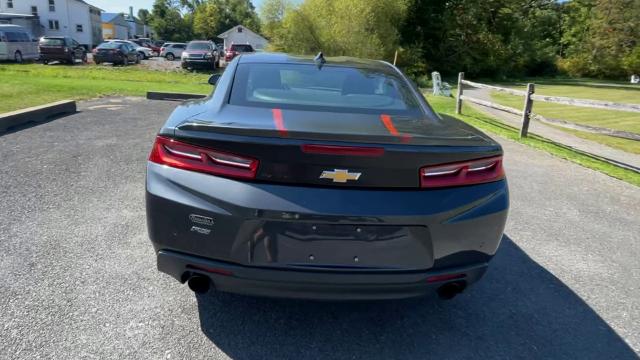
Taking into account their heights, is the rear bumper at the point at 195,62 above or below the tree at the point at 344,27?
below

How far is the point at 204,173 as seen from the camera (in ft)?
7.14

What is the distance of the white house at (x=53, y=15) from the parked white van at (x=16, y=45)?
2606 cm

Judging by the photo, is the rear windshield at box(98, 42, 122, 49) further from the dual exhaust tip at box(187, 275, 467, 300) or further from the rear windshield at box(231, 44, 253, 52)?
the dual exhaust tip at box(187, 275, 467, 300)

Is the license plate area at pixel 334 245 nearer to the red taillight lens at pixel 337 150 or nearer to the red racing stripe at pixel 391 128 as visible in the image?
the red taillight lens at pixel 337 150

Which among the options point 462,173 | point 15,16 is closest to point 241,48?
point 462,173

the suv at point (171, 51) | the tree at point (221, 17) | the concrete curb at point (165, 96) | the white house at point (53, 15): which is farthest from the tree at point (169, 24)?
the concrete curb at point (165, 96)

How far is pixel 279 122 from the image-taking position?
236cm

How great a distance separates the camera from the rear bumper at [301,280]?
7.14ft

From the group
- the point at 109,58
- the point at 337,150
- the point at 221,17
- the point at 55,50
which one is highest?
the point at 221,17

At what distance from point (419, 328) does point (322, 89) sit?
5.77 feet

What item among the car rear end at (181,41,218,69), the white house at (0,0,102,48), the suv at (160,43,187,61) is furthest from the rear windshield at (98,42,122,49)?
the white house at (0,0,102,48)

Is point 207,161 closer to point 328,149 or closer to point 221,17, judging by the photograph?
point 328,149

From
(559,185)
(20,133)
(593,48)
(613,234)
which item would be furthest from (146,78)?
(593,48)

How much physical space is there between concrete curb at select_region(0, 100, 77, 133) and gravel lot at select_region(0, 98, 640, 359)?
3284 mm
